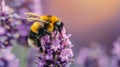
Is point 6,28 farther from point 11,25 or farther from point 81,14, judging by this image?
point 81,14

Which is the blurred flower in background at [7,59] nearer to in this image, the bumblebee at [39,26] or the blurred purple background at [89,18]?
the bumblebee at [39,26]

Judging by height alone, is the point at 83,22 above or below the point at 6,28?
above

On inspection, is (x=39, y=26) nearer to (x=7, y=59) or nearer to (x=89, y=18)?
(x=7, y=59)

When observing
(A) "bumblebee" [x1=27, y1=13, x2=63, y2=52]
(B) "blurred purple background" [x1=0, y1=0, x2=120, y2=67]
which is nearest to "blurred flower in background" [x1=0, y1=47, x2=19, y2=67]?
(A) "bumblebee" [x1=27, y1=13, x2=63, y2=52]

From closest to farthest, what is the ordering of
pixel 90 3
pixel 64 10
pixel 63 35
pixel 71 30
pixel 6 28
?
pixel 63 35 → pixel 6 28 → pixel 71 30 → pixel 64 10 → pixel 90 3

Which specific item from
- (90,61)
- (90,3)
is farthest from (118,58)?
(90,3)

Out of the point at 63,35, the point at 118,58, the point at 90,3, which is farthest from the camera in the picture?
the point at 90,3

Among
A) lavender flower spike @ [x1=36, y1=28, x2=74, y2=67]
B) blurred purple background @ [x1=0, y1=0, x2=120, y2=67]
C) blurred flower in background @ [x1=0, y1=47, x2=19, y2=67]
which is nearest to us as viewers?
lavender flower spike @ [x1=36, y1=28, x2=74, y2=67]

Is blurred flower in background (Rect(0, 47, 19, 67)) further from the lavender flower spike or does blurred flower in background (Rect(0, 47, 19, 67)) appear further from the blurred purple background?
the blurred purple background

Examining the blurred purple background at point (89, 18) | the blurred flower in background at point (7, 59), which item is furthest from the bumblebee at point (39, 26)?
the blurred purple background at point (89, 18)
